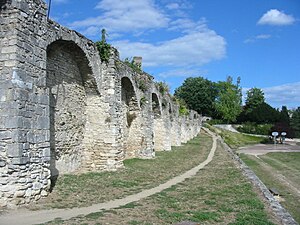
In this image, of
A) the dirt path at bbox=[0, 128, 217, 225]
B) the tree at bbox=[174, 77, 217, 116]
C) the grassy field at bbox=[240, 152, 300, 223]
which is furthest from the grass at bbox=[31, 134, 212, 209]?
the tree at bbox=[174, 77, 217, 116]

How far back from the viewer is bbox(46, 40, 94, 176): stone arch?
10.3m

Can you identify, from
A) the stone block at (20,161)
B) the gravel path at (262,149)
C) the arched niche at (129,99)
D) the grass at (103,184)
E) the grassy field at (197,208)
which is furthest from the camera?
the gravel path at (262,149)

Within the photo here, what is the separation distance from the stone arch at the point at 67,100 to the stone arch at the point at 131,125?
380cm

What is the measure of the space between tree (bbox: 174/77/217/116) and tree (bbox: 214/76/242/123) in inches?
72.9

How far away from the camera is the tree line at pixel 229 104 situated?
64562 millimetres

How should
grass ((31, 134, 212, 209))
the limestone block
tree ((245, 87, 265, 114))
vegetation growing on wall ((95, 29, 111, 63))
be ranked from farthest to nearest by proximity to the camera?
tree ((245, 87, 265, 114)) < vegetation growing on wall ((95, 29, 111, 63)) < grass ((31, 134, 212, 209)) < the limestone block

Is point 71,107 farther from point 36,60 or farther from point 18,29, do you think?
point 18,29

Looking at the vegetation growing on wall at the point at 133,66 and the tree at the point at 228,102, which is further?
the tree at the point at 228,102

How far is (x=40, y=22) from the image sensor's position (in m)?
8.41

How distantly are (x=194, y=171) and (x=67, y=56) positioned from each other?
6.32 metres

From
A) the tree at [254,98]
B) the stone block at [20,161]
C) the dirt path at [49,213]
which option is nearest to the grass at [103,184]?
the dirt path at [49,213]

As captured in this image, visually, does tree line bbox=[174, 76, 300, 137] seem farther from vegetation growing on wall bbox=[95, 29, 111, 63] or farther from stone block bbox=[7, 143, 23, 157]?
stone block bbox=[7, 143, 23, 157]

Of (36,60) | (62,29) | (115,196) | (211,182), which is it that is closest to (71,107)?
(62,29)

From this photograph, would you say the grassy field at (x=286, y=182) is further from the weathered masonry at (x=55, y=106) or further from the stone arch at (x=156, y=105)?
the stone arch at (x=156, y=105)
